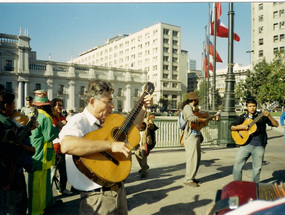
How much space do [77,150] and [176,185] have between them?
3822 millimetres

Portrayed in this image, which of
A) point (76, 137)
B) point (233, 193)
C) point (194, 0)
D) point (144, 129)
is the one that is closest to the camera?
point (233, 193)

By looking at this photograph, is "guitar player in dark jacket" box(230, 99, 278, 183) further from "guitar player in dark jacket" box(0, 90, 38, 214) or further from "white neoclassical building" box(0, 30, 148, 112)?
"white neoclassical building" box(0, 30, 148, 112)

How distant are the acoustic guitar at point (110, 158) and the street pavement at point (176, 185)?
124 centimetres

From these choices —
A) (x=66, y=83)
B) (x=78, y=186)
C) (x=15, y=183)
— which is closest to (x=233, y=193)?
(x=78, y=186)

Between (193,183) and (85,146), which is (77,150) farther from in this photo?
(193,183)

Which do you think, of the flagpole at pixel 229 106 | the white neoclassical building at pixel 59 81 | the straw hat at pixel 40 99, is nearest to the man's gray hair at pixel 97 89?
the straw hat at pixel 40 99

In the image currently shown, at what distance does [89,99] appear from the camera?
85.4 inches

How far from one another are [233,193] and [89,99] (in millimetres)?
1502

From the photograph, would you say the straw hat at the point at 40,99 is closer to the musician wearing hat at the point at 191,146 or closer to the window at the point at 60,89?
→ the musician wearing hat at the point at 191,146

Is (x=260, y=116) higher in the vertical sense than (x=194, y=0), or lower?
lower

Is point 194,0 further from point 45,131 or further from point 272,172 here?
point 272,172

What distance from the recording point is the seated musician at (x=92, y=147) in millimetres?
1757

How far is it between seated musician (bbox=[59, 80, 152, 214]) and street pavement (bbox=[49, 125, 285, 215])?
1205 mm

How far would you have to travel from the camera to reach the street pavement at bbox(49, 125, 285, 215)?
3865 millimetres
